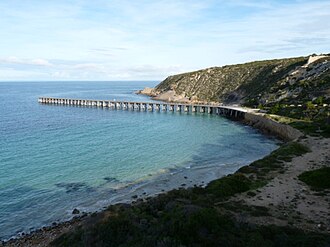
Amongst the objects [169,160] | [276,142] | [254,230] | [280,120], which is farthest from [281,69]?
[254,230]

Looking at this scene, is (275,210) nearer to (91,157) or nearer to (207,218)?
(207,218)

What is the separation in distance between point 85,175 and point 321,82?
57.7 m

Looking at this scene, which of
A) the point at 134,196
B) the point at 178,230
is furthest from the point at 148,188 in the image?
the point at 178,230

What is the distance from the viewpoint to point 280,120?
50062 mm

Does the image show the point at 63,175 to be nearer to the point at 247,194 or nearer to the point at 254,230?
the point at 247,194

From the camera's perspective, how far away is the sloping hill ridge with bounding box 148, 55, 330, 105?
75375mm

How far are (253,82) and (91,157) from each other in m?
76.4

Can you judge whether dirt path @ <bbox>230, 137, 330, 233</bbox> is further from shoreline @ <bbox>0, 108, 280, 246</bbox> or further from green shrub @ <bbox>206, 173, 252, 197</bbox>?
shoreline @ <bbox>0, 108, 280, 246</bbox>

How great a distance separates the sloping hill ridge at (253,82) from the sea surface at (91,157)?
24372 mm

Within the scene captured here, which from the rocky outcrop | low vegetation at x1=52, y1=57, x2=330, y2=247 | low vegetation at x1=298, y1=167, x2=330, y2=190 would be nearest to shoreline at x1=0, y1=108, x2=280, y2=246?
low vegetation at x1=52, y1=57, x2=330, y2=247

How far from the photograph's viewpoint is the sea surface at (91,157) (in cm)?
2361

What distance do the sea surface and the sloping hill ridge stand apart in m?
24.4

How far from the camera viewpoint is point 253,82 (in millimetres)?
100125

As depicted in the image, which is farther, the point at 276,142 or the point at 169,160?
the point at 276,142
